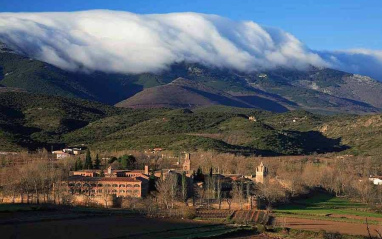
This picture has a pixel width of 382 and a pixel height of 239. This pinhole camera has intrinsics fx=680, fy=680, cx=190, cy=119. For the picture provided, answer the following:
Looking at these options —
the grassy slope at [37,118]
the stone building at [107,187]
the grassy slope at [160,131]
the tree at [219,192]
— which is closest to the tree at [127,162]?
the stone building at [107,187]

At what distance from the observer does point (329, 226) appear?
64188 mm

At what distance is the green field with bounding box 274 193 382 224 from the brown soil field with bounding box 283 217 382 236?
1650 millimetres

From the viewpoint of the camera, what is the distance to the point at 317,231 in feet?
198

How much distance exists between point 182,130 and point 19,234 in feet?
368

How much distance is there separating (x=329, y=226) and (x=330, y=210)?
12205 mm

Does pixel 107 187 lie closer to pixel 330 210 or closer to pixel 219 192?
pixel 219 192

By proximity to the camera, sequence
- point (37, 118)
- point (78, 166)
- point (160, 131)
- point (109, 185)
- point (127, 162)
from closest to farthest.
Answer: point (109, 185) < point (78, 166) < point (127, 162) < point (160, 131) < point (37, 118)

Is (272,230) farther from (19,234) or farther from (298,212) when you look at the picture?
(19,234)

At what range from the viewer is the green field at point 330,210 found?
7038 centimetres

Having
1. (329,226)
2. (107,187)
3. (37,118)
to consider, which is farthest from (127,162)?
(37,118)

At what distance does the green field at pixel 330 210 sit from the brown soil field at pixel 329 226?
1.65 m

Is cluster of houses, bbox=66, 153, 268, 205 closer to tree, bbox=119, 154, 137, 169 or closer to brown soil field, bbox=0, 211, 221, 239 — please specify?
brown soil field, bbox=0, 211, 221, 239

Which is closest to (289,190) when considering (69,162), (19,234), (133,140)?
(69,162)

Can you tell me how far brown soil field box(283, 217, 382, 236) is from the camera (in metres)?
61.7
